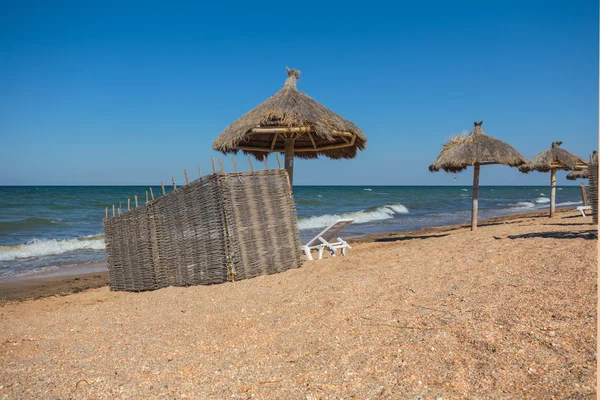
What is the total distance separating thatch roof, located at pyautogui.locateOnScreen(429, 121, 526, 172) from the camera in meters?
10.2

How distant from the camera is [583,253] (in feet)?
18.0

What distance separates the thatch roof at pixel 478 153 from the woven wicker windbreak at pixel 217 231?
539cm

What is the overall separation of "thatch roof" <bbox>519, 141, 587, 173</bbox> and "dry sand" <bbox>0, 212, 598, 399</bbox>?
32.4 feet

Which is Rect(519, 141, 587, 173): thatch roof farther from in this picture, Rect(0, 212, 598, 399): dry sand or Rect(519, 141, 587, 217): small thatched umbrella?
Rect(0, 212, 598, 399): dry sand

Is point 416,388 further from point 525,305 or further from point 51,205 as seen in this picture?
point 51,205

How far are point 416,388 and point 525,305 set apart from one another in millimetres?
1716


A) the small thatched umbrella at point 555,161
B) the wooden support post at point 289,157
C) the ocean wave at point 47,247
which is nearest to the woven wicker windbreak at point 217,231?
the wooden support post at point 289,157

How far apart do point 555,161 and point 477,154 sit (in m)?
6.33

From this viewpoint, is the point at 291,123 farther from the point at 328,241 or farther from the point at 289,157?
the point at 328,241

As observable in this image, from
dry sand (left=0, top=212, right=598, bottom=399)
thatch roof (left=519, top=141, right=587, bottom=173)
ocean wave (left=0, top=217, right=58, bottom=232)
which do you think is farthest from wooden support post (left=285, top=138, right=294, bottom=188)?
ocean wave (left=0, top=217, right=58, bottom=232)

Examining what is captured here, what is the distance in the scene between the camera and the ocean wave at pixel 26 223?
18.7m

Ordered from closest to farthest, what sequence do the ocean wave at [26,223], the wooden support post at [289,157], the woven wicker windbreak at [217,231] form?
1. the woven wicker windbreak at [217,231]
2. the wooden support post at [289,157]
3. the ocean wave at [26,223]

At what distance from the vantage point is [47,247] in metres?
13.8

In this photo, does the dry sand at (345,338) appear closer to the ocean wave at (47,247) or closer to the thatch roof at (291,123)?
the thatch roof at (291,123)
